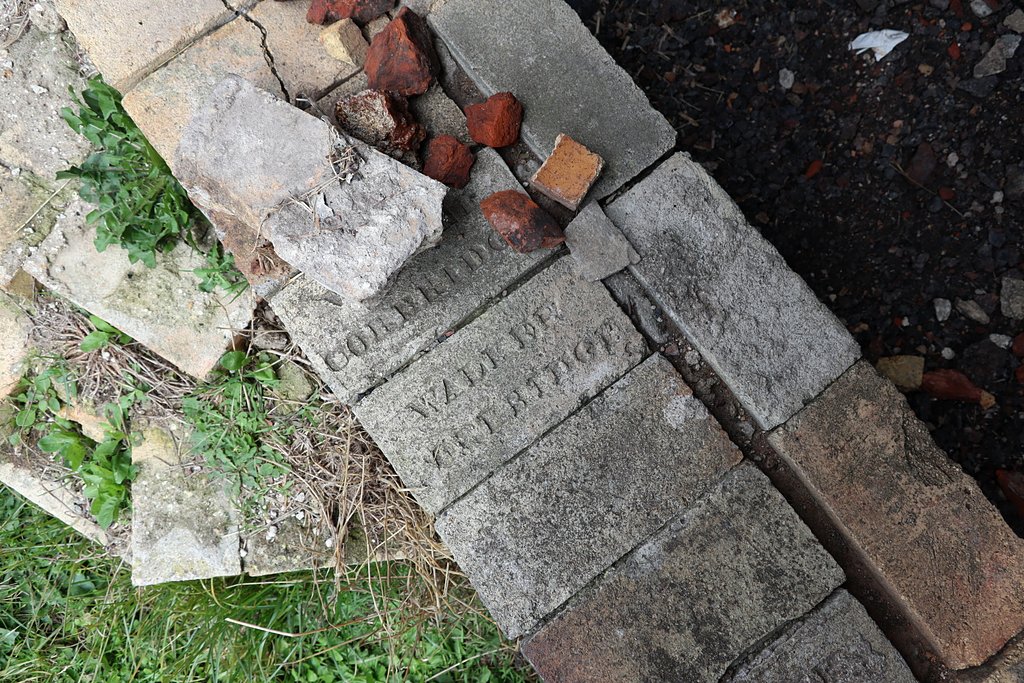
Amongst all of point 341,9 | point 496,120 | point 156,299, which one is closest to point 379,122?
point 496,120

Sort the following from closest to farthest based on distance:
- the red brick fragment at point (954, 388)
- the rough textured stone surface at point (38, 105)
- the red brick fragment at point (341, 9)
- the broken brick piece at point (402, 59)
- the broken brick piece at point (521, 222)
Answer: the broken brick piece at point (521, 222) < the broken brick piece at point (402, 59) < the red brick fragment at point (341, 9) < the red brick fragment at point (954, 388) < the rough textured stone surface at point (38, 105)

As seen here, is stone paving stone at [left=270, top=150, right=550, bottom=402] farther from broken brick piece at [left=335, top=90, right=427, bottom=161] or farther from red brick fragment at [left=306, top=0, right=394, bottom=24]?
red brick fragment at [left=306, top=0, right=394, bottom=24]

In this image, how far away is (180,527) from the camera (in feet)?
9.21

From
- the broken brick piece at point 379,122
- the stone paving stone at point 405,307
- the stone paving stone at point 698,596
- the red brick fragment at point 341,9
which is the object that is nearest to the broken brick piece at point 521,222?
the stone paving stone at point 405,307

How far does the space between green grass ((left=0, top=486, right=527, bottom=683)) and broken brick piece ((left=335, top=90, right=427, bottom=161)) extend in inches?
63.3

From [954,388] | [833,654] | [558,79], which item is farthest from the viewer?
[954,388]

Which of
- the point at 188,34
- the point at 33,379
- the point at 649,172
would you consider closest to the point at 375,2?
the point at 188,34

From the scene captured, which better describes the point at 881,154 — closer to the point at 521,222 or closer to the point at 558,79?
the point at 558,79

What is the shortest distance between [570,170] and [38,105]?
2231 millimetres

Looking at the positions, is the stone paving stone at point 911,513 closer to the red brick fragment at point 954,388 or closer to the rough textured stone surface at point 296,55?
the red brick fragment at point 954,388

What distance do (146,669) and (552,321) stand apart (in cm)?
223

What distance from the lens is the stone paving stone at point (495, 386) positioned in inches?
90.5

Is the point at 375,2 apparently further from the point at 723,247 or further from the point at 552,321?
the point at 723,247

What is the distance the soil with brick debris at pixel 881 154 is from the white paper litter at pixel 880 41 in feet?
0.10
